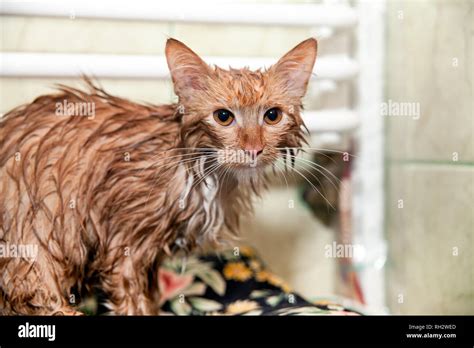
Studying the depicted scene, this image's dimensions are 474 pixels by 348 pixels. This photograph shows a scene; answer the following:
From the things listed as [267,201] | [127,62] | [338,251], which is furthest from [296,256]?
[127,62]

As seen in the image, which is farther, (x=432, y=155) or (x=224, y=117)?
(x=432, y=155)

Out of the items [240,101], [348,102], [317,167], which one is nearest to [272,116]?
[240,101]

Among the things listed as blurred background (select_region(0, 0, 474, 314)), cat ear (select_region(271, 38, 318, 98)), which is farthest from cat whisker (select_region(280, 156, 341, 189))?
cat ear (select_region(271, 38, 318, 98))

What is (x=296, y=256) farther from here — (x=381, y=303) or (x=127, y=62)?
(x=127, y=62)

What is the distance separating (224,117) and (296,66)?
120mm

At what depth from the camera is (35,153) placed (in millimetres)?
831

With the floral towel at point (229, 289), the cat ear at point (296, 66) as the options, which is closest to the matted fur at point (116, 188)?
the cat ear at point (296, 66)

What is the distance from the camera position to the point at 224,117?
77cm

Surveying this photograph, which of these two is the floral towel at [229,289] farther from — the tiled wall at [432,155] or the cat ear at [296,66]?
the cat ear at [296,66]

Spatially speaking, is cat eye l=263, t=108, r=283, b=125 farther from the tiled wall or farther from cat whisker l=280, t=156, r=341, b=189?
the tiled wall

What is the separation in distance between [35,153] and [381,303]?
2.09 feet

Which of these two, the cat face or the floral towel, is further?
the floral towel

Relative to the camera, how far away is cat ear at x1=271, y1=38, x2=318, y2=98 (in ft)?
2.55

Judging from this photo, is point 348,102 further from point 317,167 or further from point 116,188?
point 116,188
